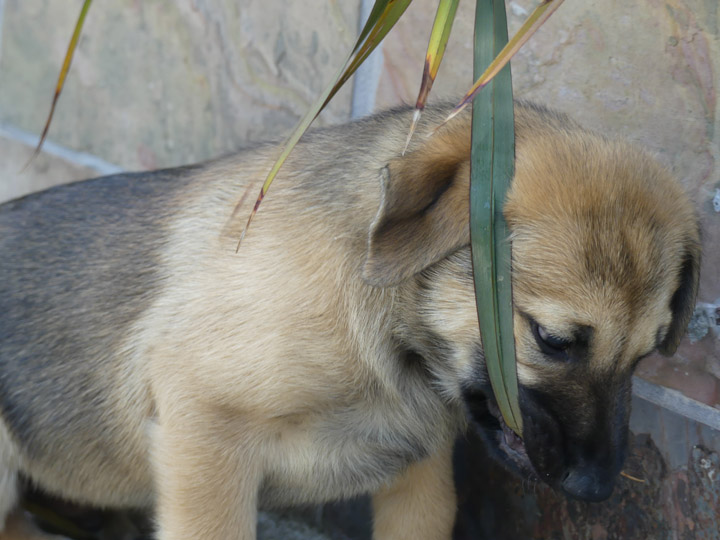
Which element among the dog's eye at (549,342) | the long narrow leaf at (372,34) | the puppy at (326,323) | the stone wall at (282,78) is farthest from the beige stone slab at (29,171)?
the dog's eye at (549,342)

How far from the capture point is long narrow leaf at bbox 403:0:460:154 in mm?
1743

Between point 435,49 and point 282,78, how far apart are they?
2.02 meters

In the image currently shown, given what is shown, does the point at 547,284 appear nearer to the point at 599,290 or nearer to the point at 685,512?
the point at 599,290

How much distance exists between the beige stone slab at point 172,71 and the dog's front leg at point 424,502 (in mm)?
1446

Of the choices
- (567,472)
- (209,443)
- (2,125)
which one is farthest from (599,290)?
(2,125)

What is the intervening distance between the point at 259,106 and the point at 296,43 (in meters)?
0.36

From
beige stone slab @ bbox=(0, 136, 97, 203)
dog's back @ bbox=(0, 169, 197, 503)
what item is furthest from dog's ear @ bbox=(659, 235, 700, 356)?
beige stone slab @ bbox=(0, 136, 97, 203)

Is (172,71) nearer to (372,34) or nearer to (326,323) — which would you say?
(326,323)

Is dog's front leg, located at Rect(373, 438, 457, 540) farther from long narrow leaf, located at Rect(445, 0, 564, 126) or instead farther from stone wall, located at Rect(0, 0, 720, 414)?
long narrow leaf, located at Rect(445, 0, 564, 126)

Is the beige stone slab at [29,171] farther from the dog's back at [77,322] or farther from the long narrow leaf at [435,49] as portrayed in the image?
the long narrow leaf at [435,49]

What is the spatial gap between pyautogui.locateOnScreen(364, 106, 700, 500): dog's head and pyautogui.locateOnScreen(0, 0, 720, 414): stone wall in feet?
1.24

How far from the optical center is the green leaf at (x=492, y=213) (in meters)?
1.78

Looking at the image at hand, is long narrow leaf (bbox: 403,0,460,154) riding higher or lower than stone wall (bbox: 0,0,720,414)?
higher

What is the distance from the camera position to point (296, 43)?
3625 millimetres
